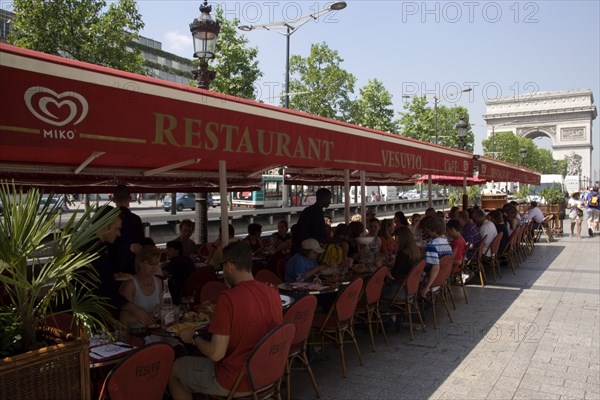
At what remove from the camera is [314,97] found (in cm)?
3138

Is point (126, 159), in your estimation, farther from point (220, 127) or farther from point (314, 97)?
point (314, 97)

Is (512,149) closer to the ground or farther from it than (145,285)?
farther from it

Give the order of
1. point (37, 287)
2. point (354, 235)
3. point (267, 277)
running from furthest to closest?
point (354, 235) → point (267, 277) → point (37, 287)

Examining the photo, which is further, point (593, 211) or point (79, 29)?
point (593, 211)

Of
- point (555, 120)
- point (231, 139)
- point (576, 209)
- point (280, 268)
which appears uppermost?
point (555, 120)

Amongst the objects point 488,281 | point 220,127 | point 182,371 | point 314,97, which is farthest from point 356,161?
point 314,97

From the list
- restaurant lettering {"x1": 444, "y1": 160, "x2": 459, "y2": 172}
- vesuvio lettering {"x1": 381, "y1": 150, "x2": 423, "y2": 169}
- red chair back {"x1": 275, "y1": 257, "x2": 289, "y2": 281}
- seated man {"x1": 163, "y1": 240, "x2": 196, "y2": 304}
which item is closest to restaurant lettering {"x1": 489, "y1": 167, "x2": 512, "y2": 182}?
restaurant lettering {"x1": 444, "y1": 160, "x2": 459, "y2": 172}

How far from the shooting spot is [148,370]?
2709 mm

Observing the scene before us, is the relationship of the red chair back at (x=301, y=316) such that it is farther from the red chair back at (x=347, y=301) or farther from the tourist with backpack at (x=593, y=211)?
the tourist with backpack at (x=593, y=211)

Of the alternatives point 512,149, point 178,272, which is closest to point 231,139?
point 178,272

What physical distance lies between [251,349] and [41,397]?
1.23 metres

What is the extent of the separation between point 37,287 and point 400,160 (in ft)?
16.4

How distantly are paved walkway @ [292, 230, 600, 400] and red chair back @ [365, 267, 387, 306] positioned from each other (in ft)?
2.09

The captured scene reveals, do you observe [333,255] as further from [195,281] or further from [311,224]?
[195,281]
